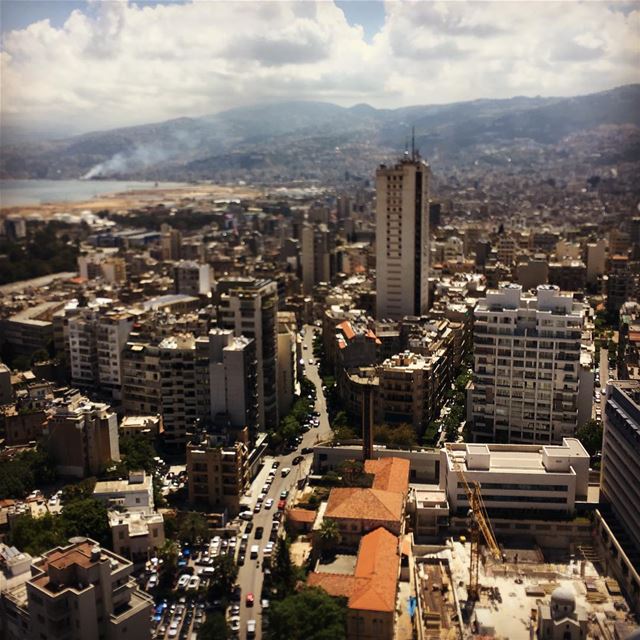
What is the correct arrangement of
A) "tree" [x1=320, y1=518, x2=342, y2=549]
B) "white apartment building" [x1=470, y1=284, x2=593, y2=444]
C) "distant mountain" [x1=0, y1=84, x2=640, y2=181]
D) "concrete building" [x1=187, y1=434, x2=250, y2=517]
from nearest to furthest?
"tree" [x1=320, y1=518, x2=342, y2=549], "concrete building" [x1=187, y1=434, x2=250, y2=517], "white apartment building" [x1=470, y1=284, x2=593, y2=444], "distant mountain" [x1=0, y1=84, x2=640, y2=181]

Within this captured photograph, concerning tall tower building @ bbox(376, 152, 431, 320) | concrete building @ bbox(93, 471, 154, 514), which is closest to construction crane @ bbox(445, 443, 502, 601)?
concrete building @ bbox(93, 471, 154, 514)

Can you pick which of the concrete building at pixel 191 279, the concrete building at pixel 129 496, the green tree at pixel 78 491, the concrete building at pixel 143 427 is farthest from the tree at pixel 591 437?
the concrete building at pixel 191 279

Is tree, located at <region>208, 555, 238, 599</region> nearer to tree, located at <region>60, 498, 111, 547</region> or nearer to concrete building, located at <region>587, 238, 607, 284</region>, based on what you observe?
tree, located at <region>60, 498, 111, 547</region>

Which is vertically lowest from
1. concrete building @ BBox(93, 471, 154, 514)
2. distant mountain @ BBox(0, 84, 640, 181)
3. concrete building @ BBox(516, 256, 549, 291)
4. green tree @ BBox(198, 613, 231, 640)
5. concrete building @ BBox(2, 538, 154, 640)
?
green tree @ BBox(198, 613, 231, 640)

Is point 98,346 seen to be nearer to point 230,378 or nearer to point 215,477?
point 230,378

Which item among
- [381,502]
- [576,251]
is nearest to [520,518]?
[381,502]

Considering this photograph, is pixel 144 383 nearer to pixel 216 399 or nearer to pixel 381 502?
pixel 216 399
